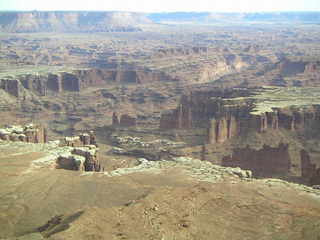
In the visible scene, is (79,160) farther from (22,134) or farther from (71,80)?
(71,80)

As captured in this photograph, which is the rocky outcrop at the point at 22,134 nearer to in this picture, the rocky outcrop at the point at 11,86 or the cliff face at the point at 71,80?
the rocky outcrop at the point at 11,86

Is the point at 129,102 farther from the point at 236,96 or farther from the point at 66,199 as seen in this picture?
the point at 66,199

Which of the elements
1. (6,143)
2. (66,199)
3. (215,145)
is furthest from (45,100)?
(66,199)

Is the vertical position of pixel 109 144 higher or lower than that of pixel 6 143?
lower

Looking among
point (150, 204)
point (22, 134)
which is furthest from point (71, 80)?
point (150, 204)

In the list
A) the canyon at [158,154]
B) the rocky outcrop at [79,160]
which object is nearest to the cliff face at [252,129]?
the canyon at [158,154]
